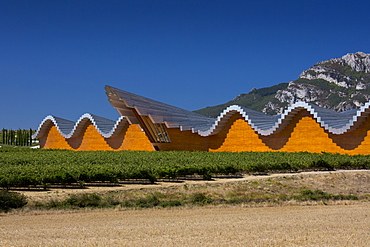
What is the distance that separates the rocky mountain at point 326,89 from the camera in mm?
87188

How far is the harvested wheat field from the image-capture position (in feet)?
23.3

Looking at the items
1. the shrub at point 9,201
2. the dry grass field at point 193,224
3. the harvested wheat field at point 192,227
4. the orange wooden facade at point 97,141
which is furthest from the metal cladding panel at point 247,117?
the shrub at point 9,201

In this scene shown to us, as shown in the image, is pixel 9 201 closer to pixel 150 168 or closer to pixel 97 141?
pixel 150 168

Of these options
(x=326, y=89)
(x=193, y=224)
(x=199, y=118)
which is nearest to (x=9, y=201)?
(x=193, y=224)

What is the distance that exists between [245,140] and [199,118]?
8011 millimetres

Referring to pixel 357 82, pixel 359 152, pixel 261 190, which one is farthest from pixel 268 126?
pixel 357 82

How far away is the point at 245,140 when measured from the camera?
32.0 metres

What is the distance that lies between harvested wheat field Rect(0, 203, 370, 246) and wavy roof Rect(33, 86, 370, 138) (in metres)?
16.0

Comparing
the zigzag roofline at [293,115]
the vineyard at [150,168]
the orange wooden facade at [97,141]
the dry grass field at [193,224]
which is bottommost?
the dry grass field at [193,224]

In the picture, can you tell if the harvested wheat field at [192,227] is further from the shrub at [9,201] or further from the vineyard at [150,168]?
the vineyard at [150,168]

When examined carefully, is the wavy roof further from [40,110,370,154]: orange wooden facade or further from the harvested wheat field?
the harvested wheat field

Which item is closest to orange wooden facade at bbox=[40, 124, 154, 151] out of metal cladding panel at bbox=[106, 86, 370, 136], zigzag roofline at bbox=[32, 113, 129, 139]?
zigzag roofline at bbox=[32, 113, 129, 139]

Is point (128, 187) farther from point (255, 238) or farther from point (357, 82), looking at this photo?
point (357, 82)

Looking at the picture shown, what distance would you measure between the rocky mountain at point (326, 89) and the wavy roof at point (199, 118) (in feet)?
174
